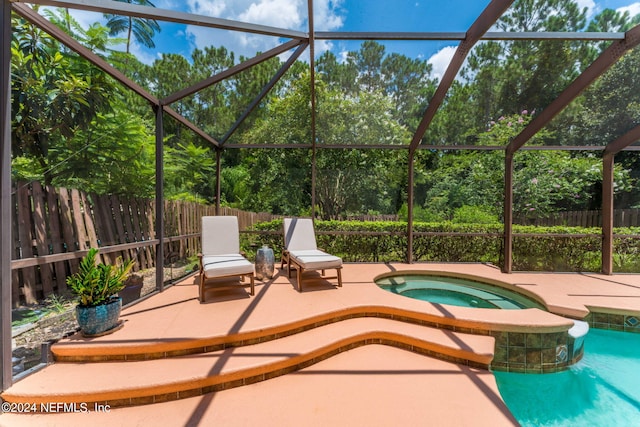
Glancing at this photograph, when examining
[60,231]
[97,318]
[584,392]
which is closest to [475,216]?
[584,392]

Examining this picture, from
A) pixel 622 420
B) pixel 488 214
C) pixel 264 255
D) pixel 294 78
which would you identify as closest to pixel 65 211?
pixel 264 255

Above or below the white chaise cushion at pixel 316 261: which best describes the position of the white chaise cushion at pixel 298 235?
above

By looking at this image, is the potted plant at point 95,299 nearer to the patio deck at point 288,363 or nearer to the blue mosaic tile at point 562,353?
the patio deck at point 288,363

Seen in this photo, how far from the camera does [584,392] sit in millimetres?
3027

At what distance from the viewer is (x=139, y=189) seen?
7.06 m

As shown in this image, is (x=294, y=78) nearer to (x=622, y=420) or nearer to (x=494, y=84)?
(x=494, y=84)

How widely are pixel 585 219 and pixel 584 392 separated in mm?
8077

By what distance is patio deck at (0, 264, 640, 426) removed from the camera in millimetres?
2176

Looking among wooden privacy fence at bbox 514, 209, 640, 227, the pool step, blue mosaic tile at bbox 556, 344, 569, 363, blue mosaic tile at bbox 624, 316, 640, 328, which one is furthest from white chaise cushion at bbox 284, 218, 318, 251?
wooden privacy fence at bbox 514, 209, 640, 227

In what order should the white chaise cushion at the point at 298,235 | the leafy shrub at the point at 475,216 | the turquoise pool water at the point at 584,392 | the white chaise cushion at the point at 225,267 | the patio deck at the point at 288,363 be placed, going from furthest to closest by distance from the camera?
the leafy shrub at the point at 475,216 → the white chaise cushion at the point at 298,235 → the white chaise cushion at the point at 225,267 → the turquoise pool water at the point at 584,392 → the patio deck at the point at 288,363

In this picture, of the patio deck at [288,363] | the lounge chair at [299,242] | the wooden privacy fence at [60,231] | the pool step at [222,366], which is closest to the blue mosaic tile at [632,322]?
the patio deck at [288,363]

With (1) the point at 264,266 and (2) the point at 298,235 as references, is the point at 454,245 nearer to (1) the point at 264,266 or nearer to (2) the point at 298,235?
(2) the point at 298,235

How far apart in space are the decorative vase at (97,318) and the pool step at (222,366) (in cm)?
35

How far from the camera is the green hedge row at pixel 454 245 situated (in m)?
7.18
